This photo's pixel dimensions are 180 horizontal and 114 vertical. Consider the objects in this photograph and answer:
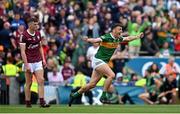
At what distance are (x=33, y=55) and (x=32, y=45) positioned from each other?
0.90ft

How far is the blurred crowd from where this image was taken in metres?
28.7

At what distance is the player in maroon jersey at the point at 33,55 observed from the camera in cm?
2103

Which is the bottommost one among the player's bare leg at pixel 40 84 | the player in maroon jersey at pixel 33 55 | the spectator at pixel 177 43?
the player's bare leg at pixel 40 84

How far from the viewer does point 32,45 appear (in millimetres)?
21250

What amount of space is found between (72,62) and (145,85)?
3558 mm

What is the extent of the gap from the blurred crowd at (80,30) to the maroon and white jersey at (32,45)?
6.29 metres

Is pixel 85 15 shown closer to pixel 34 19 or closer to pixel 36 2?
pixel 36 2

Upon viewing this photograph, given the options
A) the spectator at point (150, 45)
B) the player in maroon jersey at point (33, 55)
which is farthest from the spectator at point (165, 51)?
the player in maroon jersey at point (33, 55)

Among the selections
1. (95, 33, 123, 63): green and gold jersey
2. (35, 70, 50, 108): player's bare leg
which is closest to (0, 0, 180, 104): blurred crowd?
(35, 70, 50, 108): player's bare leg

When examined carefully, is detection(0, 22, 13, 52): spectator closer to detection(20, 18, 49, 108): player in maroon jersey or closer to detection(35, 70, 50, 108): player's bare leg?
detection(20, 18, 49, 108): player in maroon jersey

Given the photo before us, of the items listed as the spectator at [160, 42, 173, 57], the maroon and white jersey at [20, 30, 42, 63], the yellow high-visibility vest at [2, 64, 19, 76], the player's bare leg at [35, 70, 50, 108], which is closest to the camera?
the player's bare leg at [35, 70, 50, 108]

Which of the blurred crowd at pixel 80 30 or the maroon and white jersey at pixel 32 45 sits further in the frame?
the blurred crowd at pixel 80 30

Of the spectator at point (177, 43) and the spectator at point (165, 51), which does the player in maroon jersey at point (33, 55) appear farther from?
the spectator at point (177, 43)

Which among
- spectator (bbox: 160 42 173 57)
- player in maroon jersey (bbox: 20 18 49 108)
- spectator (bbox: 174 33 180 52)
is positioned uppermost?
spectator (bbox: 174 33 180 52)
